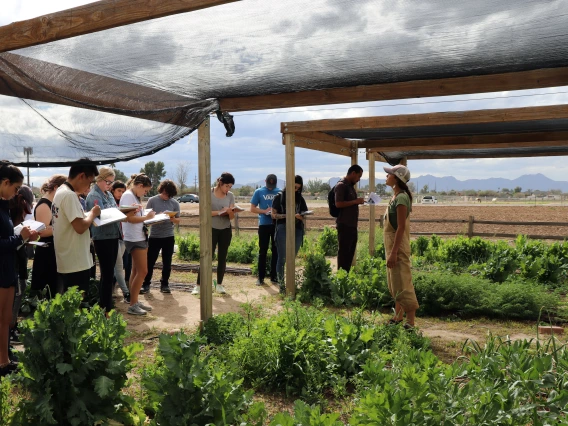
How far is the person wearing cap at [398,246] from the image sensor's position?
195 inches

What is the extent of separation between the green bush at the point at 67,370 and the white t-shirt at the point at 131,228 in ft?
10.3

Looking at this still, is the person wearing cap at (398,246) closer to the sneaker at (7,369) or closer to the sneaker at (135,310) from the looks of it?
the sneaker at (135,310)

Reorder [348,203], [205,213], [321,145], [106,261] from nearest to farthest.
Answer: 1. [205,213]
2. [106,261]
3. [348,203]
4. [321,145]

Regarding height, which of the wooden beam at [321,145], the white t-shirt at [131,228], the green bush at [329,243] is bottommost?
the green bush at [329,243]

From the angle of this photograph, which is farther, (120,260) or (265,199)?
(265,199)

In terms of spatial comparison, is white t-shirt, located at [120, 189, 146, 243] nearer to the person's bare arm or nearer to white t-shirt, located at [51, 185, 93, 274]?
the person's bare arm

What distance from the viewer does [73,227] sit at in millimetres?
4461

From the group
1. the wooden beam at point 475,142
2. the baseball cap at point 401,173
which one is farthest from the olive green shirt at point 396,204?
the wooden beam at point 475,142

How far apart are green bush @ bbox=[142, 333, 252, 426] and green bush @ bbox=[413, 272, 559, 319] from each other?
4.10m

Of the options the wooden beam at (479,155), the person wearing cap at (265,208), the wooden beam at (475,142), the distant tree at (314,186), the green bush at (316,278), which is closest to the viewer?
the green bush at (316,278)

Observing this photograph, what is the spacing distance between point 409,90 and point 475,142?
196 inches

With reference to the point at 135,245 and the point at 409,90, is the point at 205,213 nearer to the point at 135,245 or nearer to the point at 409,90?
the point at 135,245

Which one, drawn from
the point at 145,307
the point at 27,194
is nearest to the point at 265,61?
the point at 27,194

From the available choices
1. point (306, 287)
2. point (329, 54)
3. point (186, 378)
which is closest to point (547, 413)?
point (186, 378)
